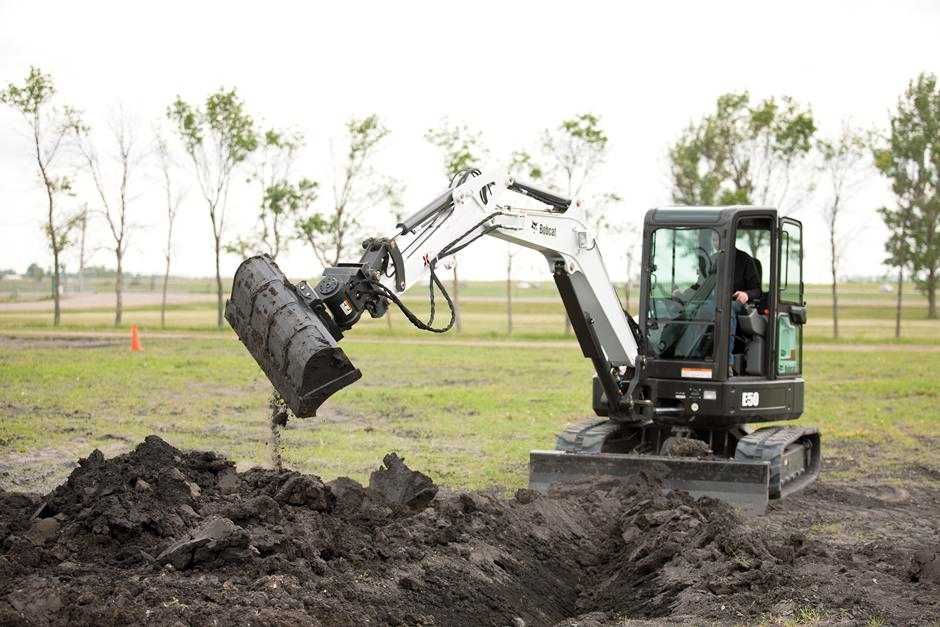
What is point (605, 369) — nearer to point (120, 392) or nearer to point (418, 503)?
point (418, 503)

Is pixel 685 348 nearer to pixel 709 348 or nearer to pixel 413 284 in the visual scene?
pixel 709 348

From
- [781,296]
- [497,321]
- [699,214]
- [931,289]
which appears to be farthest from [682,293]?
[931,289]

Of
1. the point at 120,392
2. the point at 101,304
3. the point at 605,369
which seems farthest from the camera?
the point at 101,304

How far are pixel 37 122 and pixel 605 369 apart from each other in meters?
44.3

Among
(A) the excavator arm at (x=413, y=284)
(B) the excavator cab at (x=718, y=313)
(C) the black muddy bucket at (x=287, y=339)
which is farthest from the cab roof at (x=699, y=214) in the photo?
(C) the black muddy bucket at (x=287, y=339)

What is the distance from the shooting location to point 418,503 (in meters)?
10.1

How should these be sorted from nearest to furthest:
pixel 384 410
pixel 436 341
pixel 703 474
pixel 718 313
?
pixel 703 474
pixel 718 313
pixel 384 410
pixel 436 341

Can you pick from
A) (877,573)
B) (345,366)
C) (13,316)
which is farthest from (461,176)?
(13,316)

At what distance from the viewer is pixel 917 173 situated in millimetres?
54562

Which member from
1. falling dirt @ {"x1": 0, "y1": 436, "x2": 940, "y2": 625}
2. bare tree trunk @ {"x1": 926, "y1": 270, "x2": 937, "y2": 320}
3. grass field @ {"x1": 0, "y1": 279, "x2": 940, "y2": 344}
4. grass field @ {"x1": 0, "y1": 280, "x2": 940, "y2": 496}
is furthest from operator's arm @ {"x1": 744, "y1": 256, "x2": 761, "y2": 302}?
bare tree trunk @ {"x1": 926, "y1": 270, "x2": 937, "y2": 320}

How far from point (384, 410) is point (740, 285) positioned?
31.2ft

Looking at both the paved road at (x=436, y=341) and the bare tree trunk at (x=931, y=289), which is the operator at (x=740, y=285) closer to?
the paved road at (x=436, y=341)

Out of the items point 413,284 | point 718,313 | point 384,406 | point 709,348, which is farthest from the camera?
point 384,406

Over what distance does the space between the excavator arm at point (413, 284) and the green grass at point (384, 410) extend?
2.51m
